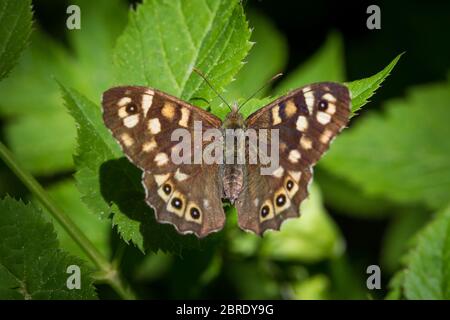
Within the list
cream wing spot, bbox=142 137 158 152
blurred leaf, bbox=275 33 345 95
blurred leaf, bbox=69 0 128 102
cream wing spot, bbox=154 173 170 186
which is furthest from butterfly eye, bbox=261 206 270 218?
blurred leaf, bbox=69 0 128 102

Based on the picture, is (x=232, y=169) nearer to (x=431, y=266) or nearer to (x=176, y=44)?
(x=176, y=44)

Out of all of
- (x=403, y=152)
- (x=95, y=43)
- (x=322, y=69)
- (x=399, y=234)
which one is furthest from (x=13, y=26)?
(x=399, y=234)

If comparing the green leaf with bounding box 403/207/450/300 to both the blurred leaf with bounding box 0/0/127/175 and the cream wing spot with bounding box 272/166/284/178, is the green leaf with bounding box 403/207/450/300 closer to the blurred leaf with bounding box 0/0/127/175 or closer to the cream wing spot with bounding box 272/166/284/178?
the cream wing spot with bounding box 272/166/284/178

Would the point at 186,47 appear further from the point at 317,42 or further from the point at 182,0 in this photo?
the point at 317,42

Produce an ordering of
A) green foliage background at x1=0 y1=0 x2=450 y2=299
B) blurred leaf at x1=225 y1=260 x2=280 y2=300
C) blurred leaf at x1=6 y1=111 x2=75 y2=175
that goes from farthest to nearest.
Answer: blurred leaf at x1=6 y1=111 x2=75 y2=175 → blurred leaf at x1=225 y1=260 x2=280 y2=300 → green foliage background at x1=0 y1=0 x2=450 y2=299

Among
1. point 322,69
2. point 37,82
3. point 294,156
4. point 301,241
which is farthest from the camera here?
point 37,82

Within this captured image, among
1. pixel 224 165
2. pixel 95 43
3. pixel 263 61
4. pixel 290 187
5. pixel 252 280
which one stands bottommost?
pixel 252 280

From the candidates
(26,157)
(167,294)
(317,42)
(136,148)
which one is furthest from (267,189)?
(317,42)

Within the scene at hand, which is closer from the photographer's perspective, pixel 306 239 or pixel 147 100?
pixel 147 100

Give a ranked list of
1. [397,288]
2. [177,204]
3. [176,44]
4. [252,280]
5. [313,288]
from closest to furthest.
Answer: [177,204] < [176,44] < [397,288] < [252,280] < [313,288]
